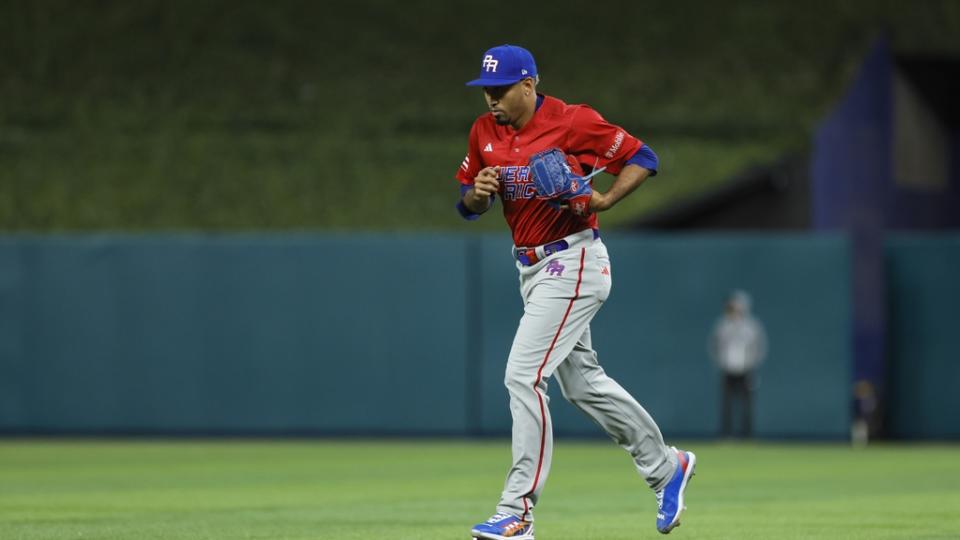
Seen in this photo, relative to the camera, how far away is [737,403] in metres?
21.2

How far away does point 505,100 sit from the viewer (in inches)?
320

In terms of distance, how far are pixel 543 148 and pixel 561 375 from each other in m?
1.09

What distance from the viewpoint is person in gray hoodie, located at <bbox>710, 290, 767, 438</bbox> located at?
20.5 m

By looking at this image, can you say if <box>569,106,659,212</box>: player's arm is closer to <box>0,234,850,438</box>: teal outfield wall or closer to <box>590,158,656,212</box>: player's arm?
<box>590,158,656,212</box>: player's arm

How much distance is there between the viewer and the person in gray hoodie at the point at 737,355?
20.5m

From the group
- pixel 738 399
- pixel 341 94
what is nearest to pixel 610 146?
pixel 738 399

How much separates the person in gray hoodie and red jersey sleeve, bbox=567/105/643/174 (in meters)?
12.3

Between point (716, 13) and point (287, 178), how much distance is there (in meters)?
9.82

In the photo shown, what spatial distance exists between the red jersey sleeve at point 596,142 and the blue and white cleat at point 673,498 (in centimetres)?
151

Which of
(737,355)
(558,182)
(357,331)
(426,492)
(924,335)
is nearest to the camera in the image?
(558,182)

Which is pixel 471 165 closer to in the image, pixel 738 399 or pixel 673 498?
pixel 673 498

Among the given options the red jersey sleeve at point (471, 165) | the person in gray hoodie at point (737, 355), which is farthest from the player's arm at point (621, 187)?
the person in gray hoodie at point (737, 355)

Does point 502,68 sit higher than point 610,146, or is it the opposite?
point 502,68

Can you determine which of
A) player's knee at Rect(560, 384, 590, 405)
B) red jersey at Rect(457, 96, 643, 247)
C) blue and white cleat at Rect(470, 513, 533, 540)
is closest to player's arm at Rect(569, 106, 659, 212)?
red jersey at Rect(457, 96, 643, 247)
